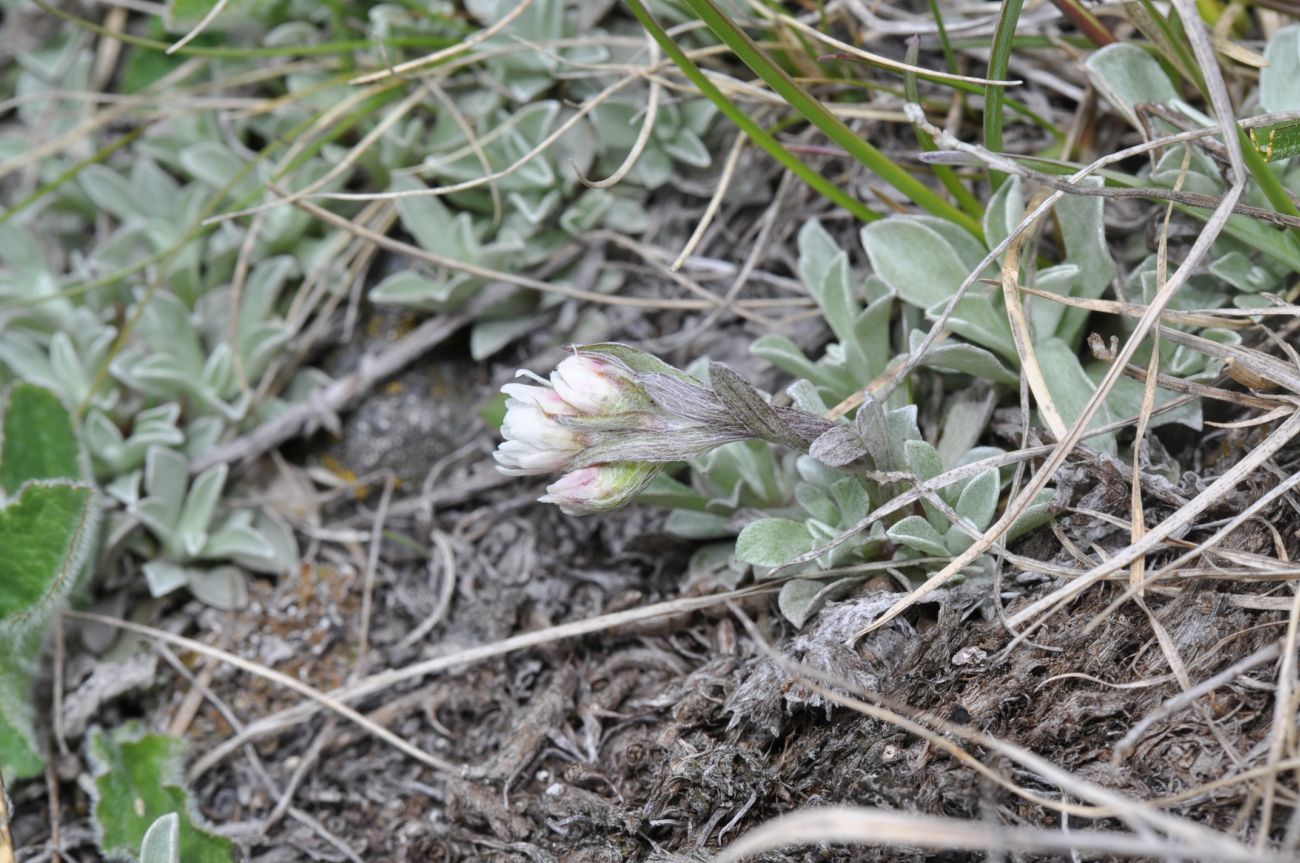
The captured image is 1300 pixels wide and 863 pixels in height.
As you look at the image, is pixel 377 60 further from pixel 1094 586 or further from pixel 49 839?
pixel 1094 586

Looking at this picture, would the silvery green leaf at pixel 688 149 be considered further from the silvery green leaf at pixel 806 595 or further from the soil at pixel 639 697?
the silvery green leaf at pixel 806 595

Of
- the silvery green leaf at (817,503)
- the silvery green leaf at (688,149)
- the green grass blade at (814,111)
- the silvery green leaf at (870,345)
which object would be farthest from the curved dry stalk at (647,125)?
the silvery green leaf at (817,503)

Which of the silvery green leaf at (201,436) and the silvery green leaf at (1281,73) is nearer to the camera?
the silvery green leaf at (1281,73)

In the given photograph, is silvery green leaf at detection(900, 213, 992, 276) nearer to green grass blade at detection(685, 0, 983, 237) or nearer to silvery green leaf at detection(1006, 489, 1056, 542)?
green grass blade at detection(685, 0, 983, 237)

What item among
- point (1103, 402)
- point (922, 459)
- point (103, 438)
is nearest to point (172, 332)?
point (103, 438)

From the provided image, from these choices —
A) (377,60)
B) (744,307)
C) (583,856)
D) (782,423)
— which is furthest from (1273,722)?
(377,60)
